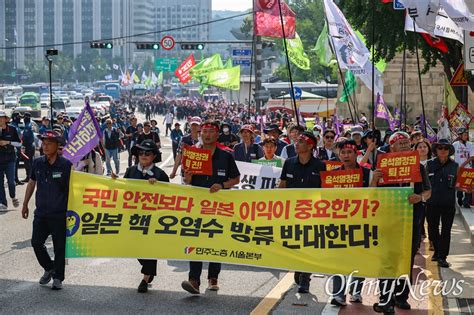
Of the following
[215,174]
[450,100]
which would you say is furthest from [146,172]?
[450,100]

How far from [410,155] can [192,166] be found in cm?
219

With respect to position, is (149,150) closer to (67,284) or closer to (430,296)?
(67,284)

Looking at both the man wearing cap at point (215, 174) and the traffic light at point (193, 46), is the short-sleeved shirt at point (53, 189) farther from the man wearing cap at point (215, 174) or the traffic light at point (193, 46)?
the traffic light at point (193, 46)

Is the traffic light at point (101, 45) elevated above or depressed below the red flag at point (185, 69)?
above

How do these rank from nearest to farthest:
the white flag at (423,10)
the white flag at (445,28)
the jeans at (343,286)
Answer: the jeans at (343,286) < the white flag at (423,10) < the white flag at (445,28)

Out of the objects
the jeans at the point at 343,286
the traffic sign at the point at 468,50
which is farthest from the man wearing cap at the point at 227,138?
the jeans at the point at 343,286

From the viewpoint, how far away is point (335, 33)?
2002 centimetres

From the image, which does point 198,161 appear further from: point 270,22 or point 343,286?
point 270,22

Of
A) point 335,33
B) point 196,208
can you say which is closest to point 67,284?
point 196,208

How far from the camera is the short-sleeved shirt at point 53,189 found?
35.5 feet

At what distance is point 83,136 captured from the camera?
13203mm

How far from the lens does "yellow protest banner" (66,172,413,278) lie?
9898 mm

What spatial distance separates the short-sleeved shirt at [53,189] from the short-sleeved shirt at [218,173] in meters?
1.26

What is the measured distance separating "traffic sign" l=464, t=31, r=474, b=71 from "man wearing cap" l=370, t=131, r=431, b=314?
4381mm
